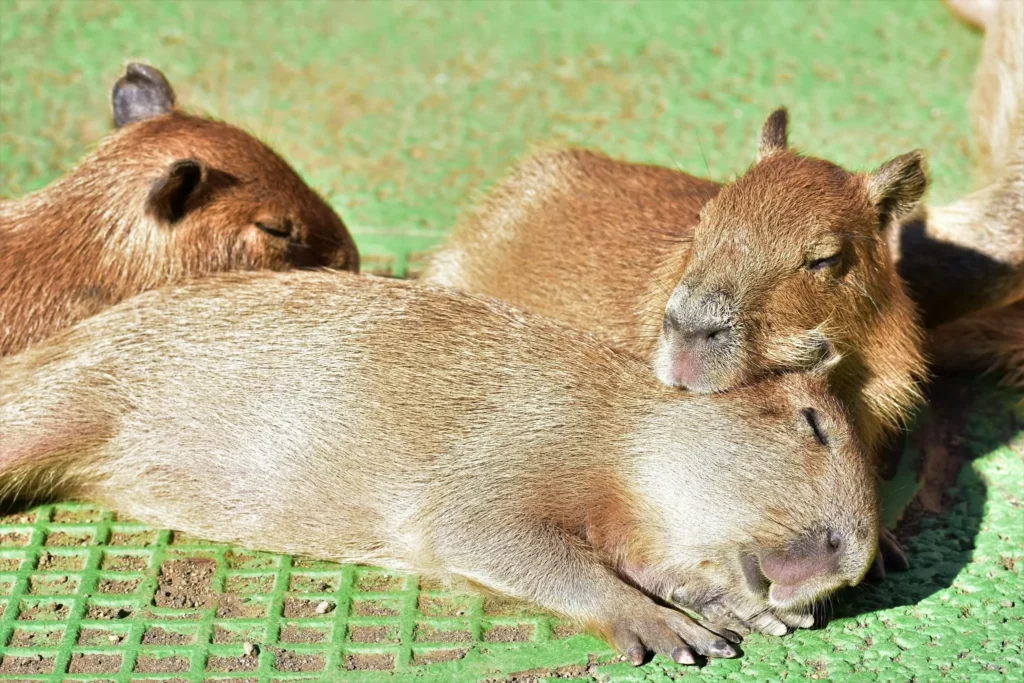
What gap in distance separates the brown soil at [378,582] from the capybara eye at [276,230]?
1431mm

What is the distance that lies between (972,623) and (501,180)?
8.34 feet

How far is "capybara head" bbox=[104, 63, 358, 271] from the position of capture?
4.65 m

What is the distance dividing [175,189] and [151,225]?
0.16 meters

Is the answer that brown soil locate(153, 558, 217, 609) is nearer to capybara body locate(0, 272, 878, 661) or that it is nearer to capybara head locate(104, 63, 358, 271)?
capybara body locate(0, 272, 878, 661)

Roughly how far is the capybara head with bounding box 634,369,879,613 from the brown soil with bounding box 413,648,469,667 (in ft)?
2.02

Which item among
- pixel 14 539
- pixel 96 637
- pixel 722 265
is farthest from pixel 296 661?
pixel 722 265

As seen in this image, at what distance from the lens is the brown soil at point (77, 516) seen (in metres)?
4.20

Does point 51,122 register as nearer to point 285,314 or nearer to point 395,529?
point 285,314

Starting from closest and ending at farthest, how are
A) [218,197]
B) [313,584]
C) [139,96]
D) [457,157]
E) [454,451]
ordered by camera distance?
[454,451] → [313,584] → [218,197] → [139,96] → [457,157]

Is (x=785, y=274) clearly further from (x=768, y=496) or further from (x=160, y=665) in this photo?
(x=160, y=665)

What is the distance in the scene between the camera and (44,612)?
3.84 metres

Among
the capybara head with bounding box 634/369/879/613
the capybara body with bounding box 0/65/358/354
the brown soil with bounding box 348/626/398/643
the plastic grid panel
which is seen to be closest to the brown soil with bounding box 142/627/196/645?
the plastic grid panel

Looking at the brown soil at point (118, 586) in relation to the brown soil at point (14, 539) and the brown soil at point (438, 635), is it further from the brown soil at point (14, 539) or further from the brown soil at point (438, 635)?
the brown soil at point (438, 635)

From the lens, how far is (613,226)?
4.80m
